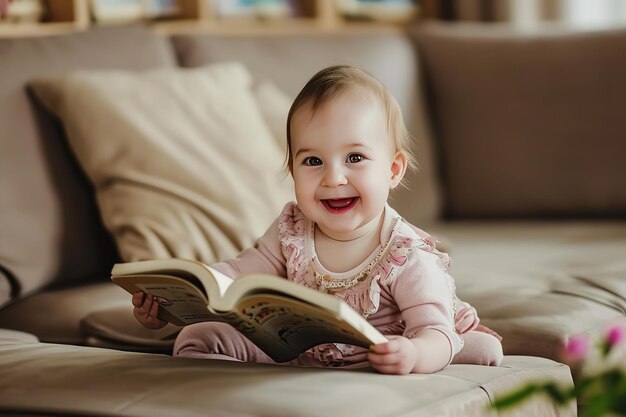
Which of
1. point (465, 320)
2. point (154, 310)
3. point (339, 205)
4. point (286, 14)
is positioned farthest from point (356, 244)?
point (286, 14)

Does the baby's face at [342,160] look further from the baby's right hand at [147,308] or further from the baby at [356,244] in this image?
the baby's right hand at [147,308]

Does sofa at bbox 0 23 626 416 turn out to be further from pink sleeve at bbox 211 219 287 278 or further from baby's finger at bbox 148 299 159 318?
pink sleeve at bbox 211 219 287 278

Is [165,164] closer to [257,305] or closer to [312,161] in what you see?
[312,161]

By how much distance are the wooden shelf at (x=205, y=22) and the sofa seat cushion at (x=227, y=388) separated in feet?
3.59

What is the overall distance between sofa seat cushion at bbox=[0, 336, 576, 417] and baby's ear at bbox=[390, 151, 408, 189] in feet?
0.94

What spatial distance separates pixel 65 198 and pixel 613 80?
58.5 inches

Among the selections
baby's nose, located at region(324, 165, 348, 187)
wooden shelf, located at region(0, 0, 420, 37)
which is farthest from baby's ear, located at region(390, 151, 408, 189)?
wooden shelf, located at region(0, 0, 420, 37)

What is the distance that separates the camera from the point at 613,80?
2830 mm

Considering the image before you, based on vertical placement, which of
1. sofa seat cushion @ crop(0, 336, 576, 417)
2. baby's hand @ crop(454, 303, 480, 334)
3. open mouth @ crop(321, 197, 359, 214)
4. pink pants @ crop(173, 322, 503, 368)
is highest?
open mouth @ crop(321, 197, 359, 214)

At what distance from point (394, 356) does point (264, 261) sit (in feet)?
1.15

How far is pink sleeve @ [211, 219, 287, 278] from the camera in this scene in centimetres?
161

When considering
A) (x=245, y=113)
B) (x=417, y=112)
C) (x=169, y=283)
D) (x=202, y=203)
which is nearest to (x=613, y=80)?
(x=417, y=112)

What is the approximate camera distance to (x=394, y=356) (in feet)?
4.38

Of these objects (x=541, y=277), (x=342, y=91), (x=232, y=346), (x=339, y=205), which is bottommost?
(x=541, y=277)
